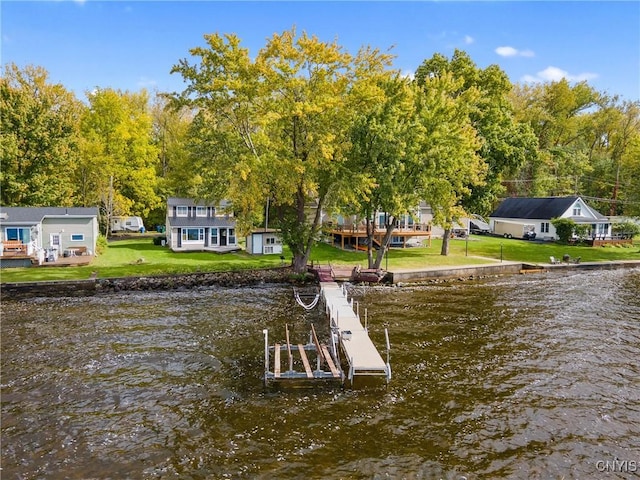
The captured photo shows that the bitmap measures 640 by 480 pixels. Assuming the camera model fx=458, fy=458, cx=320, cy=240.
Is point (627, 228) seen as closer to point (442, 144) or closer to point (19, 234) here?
point (442, 144)

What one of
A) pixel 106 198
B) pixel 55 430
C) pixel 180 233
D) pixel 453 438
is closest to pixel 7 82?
pixel 106 198

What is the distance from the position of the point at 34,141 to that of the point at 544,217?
197 feet


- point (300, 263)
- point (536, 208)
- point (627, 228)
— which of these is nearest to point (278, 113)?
point (300, 263)

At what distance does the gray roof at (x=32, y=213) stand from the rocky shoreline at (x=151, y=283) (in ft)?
31.2

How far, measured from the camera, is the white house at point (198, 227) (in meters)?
45.1

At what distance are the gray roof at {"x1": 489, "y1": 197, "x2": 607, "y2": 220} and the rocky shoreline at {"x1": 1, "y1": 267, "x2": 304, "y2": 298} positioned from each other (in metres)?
40.0

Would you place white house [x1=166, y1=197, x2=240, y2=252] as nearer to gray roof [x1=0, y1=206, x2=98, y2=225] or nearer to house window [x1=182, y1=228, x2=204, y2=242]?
house window [x1=182, y1=228, x2=204, y2=242]

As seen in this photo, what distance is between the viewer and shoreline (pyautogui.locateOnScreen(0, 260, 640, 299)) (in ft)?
96.2

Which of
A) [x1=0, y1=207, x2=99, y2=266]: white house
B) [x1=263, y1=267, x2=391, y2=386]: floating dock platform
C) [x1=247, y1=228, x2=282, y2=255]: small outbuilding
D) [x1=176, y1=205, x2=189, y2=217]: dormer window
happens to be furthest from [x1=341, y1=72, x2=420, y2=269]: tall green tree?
[x1=0, y1=207, x2=99, y2=266]: white house

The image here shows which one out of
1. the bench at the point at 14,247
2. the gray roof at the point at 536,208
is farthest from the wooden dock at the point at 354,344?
the gray roof at the point at 536,208

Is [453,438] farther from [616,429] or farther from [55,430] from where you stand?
[55,430]

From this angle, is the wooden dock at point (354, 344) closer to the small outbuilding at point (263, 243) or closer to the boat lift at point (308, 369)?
the boat lift at point (308, 369)

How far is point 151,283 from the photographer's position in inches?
1252

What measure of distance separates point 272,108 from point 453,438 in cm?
2405
